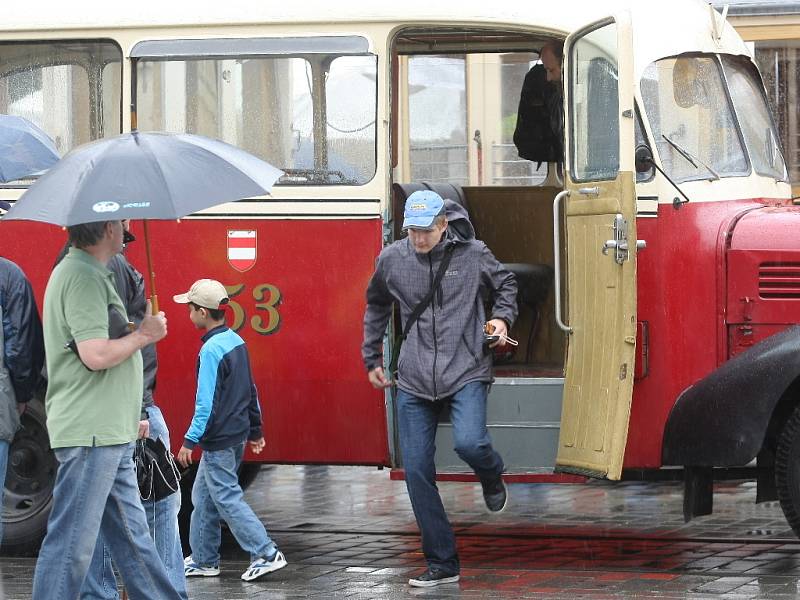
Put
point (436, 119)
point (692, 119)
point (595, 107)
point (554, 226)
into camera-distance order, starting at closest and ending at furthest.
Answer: point (595, 107)
point (554, 226)
point (692, 119)
point (436, 119)

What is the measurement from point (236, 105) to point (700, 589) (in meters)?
3.43

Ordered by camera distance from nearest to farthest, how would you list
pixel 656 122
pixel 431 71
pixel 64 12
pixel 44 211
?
pixel 44 211, pixel 656 122, pixel 64 12, pixel 431 71

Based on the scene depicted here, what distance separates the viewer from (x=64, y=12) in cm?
857

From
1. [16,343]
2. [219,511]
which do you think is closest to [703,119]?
[219,511]

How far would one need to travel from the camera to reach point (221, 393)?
7.83 meters

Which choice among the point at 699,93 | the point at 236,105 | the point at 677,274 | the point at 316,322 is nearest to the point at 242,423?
the point at 316,322

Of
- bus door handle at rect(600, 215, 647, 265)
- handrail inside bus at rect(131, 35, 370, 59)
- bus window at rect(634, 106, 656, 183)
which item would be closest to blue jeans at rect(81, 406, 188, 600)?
bus door handle at rect(600, 215, 647, 265)

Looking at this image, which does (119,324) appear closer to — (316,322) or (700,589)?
(316,322)

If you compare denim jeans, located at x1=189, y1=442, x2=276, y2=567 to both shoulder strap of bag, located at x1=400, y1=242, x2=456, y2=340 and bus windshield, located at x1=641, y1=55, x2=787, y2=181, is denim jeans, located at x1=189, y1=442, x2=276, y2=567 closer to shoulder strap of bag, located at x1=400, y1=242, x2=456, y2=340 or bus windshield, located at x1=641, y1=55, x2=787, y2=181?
shoulder strap of bag, located at x1=400, y1=242, x2=456, y2=340

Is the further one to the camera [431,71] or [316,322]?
Result: [431,71]

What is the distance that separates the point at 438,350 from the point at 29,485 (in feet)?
8.41

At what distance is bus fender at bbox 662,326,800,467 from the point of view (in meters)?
7.43

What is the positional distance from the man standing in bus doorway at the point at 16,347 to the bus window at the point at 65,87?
2039 mm

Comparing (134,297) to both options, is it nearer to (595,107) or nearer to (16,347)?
(16,347)
